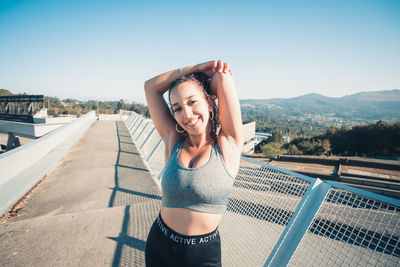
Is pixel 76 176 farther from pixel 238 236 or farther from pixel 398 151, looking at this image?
pixel 398 151

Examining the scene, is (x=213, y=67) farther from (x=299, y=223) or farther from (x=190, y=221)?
(x=299, y=223)

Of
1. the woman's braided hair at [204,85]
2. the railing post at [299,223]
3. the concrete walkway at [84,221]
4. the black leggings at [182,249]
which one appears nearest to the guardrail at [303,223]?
the railing post at [299,223]

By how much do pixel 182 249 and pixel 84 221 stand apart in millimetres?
2349

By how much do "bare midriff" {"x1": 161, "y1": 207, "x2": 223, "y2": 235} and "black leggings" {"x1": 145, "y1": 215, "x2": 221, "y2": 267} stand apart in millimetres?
27

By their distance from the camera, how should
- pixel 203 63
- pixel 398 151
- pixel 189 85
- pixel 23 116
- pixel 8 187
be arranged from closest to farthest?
pixel 189 85
pixel 203 63
pixel 8 187
pixel 398 151
pixel 23 116

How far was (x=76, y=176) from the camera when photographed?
16.5 ft

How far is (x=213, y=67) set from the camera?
148 cm

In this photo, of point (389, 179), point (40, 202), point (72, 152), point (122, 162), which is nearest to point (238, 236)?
Answer: point (40, 202)

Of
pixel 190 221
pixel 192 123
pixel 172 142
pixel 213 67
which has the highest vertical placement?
pixel 213 67

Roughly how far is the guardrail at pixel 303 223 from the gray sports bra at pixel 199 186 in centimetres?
75

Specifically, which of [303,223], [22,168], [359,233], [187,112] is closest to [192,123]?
[187,112]

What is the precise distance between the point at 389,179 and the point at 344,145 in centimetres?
2306

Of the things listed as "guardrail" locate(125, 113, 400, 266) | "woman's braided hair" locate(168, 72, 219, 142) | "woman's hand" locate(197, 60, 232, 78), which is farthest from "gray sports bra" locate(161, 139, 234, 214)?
"guardrail" locate(125, 113, 400, 266)

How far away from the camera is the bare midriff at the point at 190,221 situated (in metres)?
1.23
